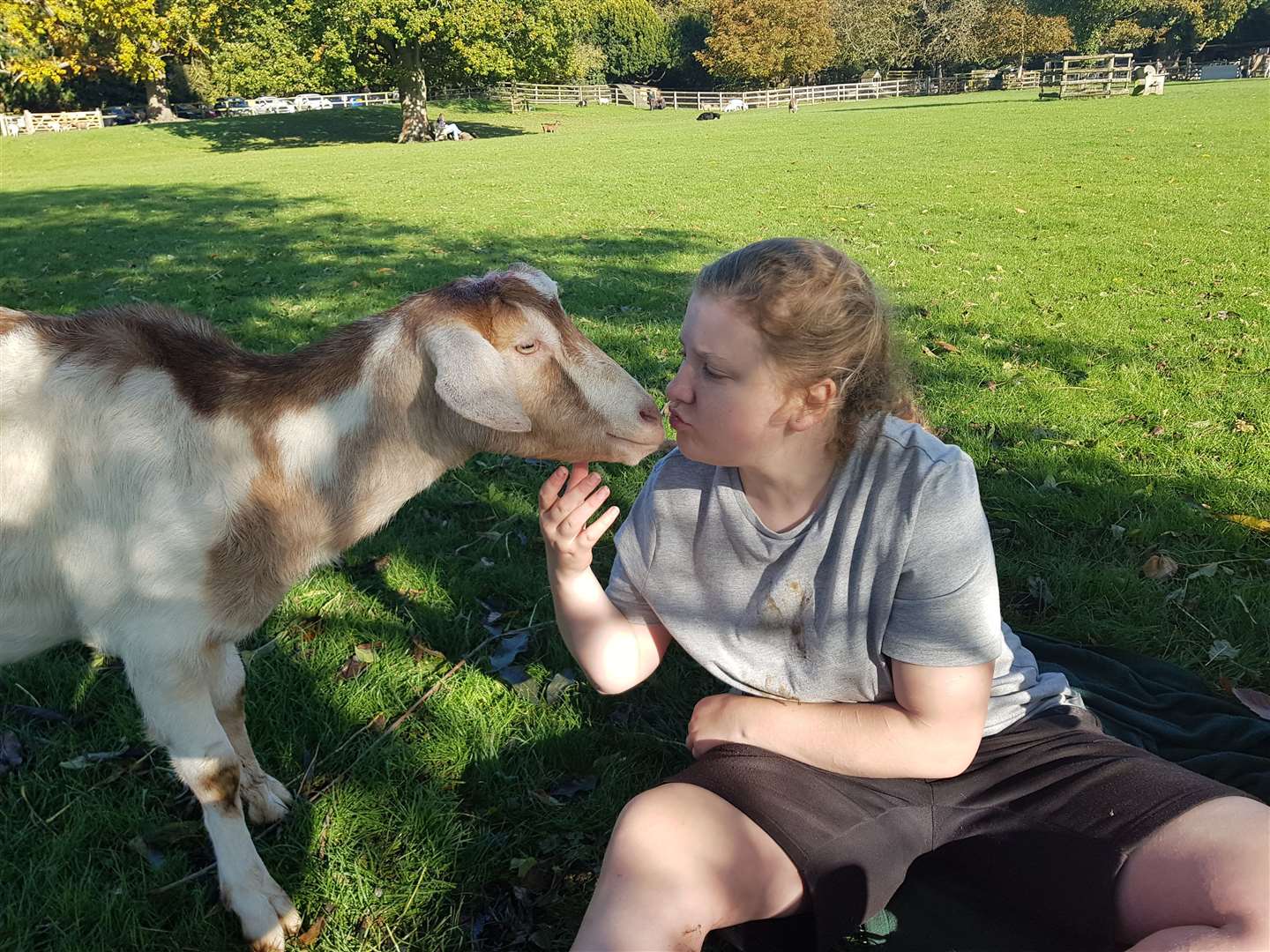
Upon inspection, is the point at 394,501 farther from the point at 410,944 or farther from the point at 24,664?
the point at 24,664

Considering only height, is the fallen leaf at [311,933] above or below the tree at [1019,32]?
below

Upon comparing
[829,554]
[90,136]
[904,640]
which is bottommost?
[904,640]

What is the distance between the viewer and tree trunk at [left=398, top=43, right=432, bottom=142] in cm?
3756

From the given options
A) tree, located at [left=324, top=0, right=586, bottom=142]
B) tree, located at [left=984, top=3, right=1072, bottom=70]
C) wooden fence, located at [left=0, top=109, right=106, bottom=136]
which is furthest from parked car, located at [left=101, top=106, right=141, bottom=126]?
tree, located at [left=984, top=3, right=1072, bottom=70]

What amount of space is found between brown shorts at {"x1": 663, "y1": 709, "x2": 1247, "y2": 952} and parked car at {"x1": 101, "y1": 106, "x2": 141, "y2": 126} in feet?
221

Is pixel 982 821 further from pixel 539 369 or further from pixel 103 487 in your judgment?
pixel 103 487

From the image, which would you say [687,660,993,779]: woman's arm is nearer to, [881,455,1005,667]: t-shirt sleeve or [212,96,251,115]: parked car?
[881,455,1005,667]: t-shirt sleeve

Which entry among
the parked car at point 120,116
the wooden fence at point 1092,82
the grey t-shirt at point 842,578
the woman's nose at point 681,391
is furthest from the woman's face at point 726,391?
the parked car at point 120,116

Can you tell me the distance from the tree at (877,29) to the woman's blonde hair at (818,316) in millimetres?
76365

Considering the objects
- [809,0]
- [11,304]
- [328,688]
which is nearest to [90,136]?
[11,304]

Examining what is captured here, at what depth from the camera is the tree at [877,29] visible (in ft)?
229

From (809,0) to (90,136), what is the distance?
164 ft

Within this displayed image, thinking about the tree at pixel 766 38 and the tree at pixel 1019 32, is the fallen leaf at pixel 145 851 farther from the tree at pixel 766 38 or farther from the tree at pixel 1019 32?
the tree at pixel 1019 32

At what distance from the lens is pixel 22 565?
2471 millimetres
